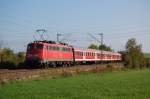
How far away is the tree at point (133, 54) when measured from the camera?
2923 inches

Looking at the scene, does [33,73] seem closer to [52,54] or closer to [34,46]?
[34,46]

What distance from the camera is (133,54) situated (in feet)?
250

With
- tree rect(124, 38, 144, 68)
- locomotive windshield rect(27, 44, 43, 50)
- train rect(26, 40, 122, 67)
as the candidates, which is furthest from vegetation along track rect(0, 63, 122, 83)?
tree rect(124, 38, 144, 68)

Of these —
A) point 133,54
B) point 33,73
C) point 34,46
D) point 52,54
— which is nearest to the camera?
point 33,73

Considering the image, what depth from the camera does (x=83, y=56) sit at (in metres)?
58.0

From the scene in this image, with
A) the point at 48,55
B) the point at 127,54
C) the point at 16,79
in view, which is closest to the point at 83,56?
the point at 48,55

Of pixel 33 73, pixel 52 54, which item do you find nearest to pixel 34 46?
pixel 52 54

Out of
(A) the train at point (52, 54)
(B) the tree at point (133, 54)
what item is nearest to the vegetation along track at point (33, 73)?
(A) the train at point (52, 54)

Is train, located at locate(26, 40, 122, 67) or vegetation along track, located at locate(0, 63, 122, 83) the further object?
train, located at locate(26, 40, 122, 67)

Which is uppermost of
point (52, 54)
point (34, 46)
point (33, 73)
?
point (34, 46)

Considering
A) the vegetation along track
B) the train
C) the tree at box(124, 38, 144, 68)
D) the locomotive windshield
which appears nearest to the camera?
the vegetation along track

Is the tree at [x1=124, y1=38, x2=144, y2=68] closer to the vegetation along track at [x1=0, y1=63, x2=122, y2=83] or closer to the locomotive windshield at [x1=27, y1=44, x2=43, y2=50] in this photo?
the vegetation along track at [x1=0, y1=63, x2=122, y2=83]

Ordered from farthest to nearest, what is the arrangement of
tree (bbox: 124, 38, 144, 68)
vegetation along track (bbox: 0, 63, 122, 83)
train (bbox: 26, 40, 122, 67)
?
tree (bbox: 124, 38, 144, 68) < train (bbox: 26, 40, 122, 67) < vegetation along track (bbox: 0, 63, 122, 83)

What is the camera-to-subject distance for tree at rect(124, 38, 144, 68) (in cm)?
7425
